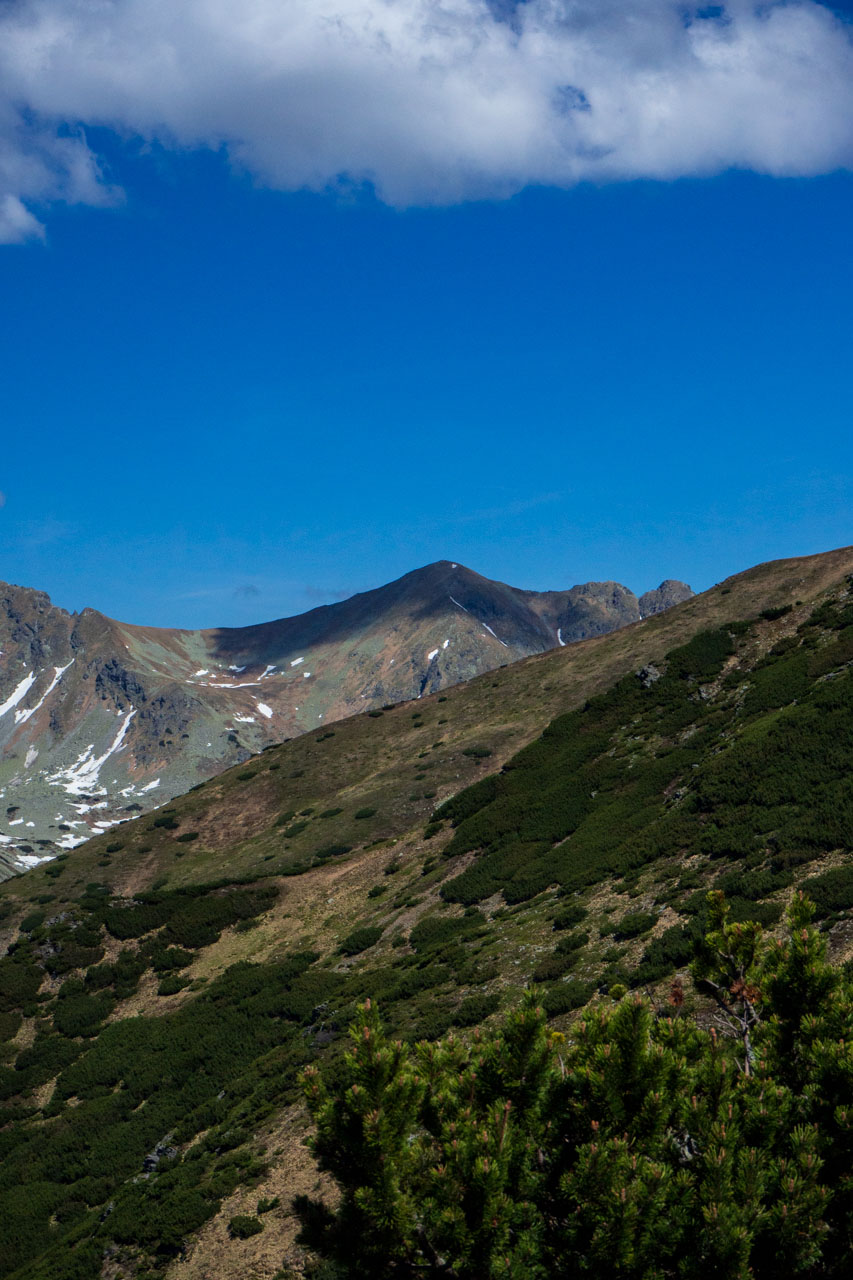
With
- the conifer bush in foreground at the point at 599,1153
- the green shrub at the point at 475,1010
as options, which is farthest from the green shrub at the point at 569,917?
the conifer bush in foreground at the point at 599,1153

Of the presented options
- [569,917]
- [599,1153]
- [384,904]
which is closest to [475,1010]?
[569,917]

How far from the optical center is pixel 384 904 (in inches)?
1885

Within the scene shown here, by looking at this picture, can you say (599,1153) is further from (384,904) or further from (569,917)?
(384,904)

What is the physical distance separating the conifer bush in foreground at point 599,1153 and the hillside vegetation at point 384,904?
349 centimetres

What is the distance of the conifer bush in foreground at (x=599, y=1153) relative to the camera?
9.55m

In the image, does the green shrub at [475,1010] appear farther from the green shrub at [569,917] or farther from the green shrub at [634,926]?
the green shrub at [569,917]

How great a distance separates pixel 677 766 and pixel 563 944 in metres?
19.0

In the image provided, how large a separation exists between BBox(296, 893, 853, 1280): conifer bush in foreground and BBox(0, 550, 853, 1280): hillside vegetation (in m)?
3.49

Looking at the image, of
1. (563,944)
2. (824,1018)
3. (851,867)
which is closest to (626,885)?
(563,944)

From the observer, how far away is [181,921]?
174 feet

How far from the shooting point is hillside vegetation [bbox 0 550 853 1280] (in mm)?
25906

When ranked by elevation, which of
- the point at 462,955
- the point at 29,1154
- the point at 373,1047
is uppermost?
the point at 373,1047

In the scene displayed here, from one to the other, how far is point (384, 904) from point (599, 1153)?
3953 centimetres

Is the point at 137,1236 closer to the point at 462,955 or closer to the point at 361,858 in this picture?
the point at 462,955
